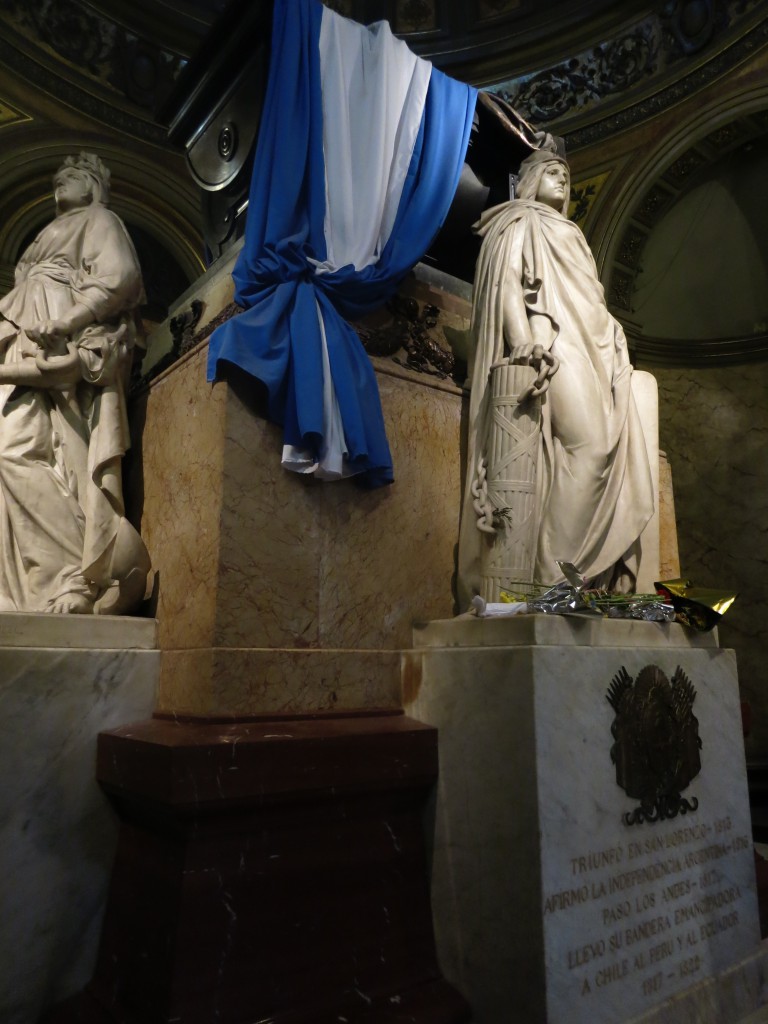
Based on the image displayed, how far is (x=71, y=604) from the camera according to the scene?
8.82 ft

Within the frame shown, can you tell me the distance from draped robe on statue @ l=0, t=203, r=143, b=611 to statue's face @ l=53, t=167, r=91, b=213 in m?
0.14

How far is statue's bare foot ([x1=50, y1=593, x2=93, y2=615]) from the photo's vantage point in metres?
2.66

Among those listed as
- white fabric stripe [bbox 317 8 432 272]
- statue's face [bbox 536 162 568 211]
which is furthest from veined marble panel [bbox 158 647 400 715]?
statue's face [bbox 536 162 568 211]

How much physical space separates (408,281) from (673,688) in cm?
198

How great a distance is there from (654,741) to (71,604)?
6.51ft

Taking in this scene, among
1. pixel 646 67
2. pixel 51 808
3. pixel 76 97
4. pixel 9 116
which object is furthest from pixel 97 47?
pixel 51 808

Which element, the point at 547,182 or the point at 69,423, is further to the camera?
the point at 547,182

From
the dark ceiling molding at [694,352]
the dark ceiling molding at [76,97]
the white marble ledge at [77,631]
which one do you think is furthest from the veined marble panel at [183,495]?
the dark ceiling molding at [76,97]

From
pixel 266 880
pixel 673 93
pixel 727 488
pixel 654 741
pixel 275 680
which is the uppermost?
pixel 673 93

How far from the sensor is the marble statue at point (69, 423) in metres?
2.78

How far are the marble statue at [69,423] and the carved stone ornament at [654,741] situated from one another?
5.65ft

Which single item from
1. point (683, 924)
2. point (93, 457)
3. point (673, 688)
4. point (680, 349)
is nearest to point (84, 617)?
point (93, 457)

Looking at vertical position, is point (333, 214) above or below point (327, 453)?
above

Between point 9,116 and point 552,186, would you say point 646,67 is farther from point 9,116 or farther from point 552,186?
point 9,116
